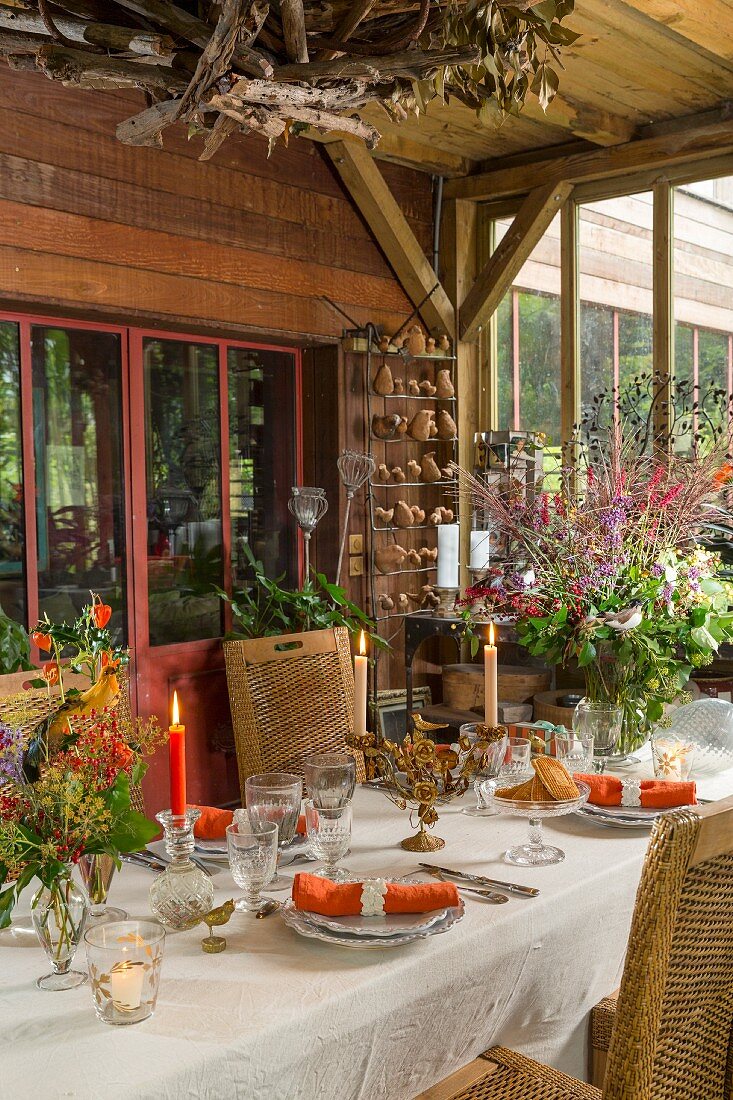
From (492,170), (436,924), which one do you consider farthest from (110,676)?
(492,170)

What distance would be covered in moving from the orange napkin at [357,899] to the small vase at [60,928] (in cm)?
30

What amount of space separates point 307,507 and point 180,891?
2.52 meters

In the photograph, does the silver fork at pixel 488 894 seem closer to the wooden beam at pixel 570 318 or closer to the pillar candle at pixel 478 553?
the pillar candle at pixel 478 553

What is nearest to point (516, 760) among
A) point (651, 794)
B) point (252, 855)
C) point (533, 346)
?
point (651, 794)

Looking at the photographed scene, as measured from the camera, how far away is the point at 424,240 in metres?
4.59

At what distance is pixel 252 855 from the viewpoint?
4.75ft

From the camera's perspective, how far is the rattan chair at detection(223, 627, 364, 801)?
266 centimetres

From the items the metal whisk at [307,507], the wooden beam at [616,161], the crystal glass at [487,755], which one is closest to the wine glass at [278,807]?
the crystal glass at [487,755]

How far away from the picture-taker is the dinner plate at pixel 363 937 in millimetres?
1344

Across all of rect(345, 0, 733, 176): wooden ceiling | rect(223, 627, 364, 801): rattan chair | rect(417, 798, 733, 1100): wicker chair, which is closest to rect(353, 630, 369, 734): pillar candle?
rect(417, 798, 733, 1100): wicker chair

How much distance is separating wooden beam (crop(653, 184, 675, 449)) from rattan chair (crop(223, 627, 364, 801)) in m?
1.89

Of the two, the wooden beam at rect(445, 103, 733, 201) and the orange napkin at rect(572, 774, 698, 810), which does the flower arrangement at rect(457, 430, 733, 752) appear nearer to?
the orange napkin at rect(572, 774, 698, 810)

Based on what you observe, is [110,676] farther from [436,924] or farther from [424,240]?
[424,240]

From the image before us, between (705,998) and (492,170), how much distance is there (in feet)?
12.8
